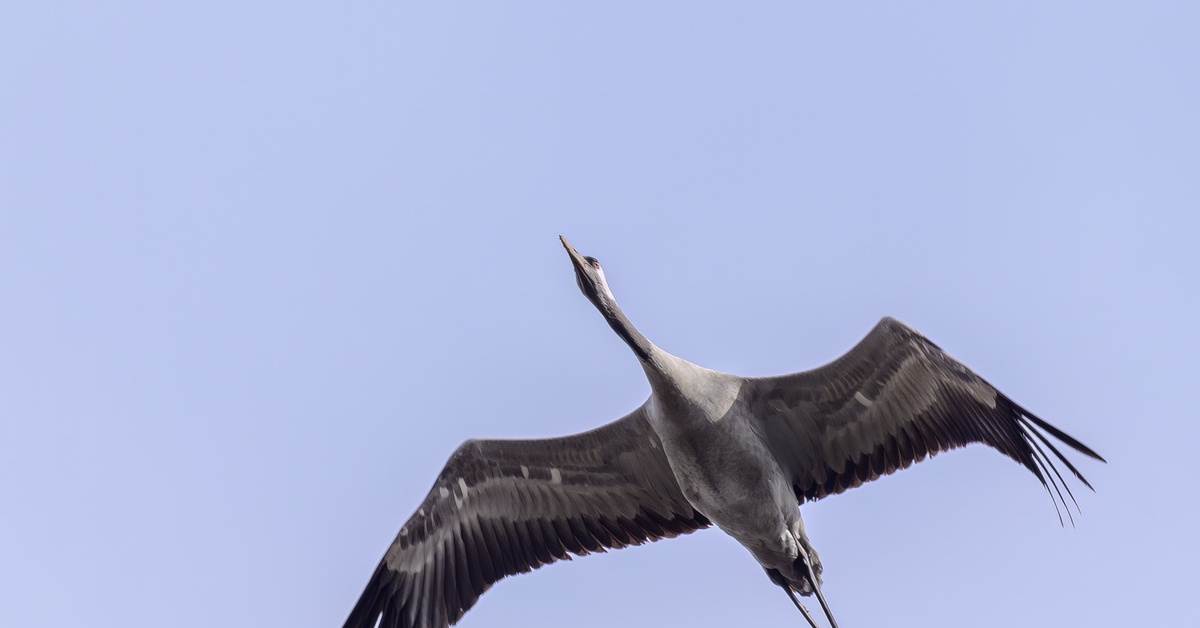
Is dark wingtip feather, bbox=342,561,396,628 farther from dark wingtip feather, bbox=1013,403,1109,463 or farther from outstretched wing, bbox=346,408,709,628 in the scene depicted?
dark wingtip feather, bbox=1013,403,1109,463

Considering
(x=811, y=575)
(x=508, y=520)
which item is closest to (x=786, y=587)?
(x=811, y=575)

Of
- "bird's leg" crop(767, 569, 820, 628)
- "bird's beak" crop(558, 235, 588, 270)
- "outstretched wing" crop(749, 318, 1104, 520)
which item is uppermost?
"bird's beak" crop(558, 235, 588, 270)

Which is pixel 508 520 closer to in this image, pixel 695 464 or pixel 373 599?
pixel 373 599

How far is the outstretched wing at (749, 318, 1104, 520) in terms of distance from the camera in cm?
1435

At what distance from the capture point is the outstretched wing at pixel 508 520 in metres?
15.4

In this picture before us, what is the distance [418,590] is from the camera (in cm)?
1549

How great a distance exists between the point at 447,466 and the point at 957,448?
232 inches

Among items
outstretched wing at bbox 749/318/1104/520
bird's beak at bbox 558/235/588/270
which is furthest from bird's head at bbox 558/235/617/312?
outstretched wing at bbox 749/318/1104/520

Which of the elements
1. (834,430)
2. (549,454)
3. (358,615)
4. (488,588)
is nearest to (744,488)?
(834,430)

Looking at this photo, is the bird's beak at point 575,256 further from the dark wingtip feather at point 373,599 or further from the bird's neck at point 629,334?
the dark wingtip feather at point 373,599

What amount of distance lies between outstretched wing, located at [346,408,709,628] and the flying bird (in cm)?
2

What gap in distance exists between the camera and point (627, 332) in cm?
1366

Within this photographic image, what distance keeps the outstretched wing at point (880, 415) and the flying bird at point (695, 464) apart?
16 millimetres

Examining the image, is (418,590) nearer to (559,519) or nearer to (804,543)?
(559,519)
